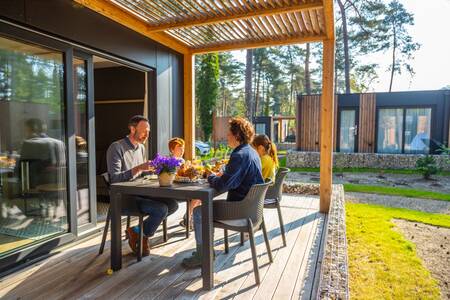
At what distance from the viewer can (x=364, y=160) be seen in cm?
1144

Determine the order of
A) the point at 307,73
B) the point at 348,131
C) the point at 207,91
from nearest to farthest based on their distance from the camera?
the point at 348,131 → the point at 207,91 → the point at 307,73

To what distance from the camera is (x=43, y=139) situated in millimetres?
3156

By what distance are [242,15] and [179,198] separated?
101 inches

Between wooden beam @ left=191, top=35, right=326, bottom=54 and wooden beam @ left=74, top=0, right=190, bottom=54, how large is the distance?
0.64 meters

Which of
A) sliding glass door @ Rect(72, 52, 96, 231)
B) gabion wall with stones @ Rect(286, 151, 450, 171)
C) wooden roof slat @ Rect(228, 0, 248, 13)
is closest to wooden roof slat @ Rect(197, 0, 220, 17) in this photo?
wooden roof slat @ Rect(228, 0, 248, 13)

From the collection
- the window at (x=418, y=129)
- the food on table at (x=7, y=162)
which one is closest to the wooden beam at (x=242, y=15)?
the food on table at (x=7, y=162)

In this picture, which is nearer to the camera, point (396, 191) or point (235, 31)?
point (235, 31)

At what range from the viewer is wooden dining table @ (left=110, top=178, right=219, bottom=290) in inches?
95.4

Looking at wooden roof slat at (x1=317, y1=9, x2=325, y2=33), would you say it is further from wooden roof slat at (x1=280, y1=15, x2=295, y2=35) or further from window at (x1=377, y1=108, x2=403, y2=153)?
window at (x1=377, y1=108, x2=403, y2=153)

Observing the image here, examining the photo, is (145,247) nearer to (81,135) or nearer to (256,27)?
(81,135)

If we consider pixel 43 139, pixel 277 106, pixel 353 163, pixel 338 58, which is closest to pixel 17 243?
pixel 43 139

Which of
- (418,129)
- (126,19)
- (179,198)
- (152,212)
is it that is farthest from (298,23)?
(418,129)

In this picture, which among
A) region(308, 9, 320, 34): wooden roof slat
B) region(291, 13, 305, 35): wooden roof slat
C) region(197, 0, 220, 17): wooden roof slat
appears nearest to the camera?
region(197, 0, 220, 17): wooden roof slat

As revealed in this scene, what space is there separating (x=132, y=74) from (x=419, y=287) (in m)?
5.44
